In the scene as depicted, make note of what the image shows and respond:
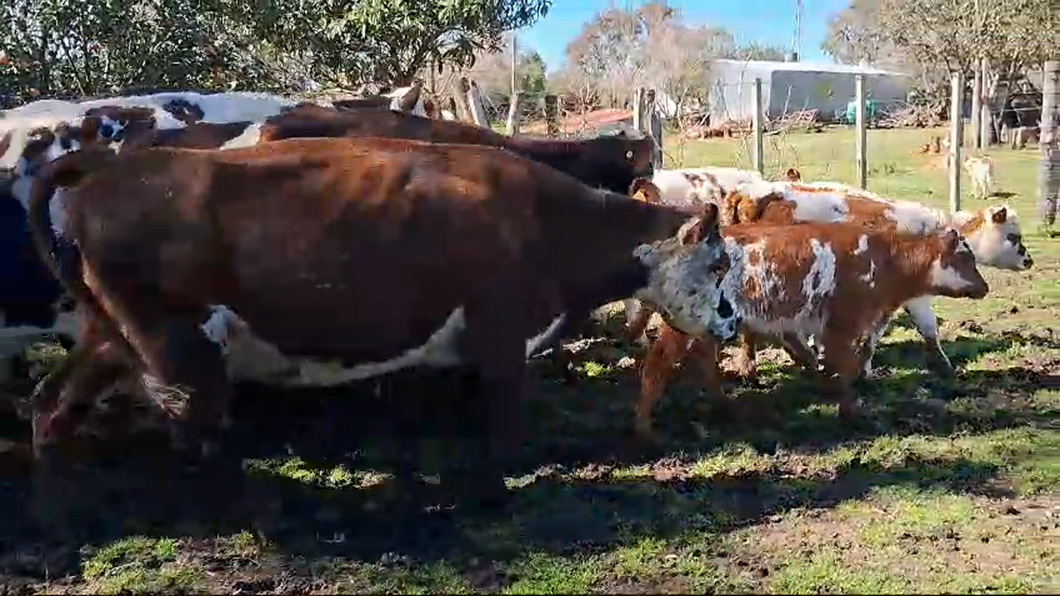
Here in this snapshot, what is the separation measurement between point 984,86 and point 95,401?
3478 centimetres

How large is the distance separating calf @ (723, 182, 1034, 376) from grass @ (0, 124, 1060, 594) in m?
0.71

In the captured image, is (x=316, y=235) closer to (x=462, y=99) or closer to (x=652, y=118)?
(x=462, y=99)

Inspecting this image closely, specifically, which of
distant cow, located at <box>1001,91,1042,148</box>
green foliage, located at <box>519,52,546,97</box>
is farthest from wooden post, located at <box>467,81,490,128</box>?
green foliage, located at <box>519,52,546,97</box>

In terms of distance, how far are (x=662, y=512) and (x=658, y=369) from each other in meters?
1.64

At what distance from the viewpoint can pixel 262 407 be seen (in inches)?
308

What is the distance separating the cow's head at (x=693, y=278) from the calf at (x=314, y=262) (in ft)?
1.66

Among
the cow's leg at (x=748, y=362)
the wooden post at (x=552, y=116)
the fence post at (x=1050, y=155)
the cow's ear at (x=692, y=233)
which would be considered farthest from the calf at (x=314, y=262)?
the wooden post at (x=552, y=116)

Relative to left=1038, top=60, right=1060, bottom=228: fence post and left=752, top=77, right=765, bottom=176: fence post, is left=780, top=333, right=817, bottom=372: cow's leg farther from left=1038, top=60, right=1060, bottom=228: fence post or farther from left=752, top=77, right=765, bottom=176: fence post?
left=1038, top=60, right=1060, bottom=228: fence post

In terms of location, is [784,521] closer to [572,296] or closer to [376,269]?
[572,296]

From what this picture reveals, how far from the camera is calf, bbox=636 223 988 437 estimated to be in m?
8.05

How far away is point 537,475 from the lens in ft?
21.6

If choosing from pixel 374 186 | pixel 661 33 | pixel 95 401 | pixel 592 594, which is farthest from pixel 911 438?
pixel 661 33

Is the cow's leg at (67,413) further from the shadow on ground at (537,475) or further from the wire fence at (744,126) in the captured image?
the wire fence at (744,126)

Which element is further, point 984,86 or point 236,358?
point 984,86
